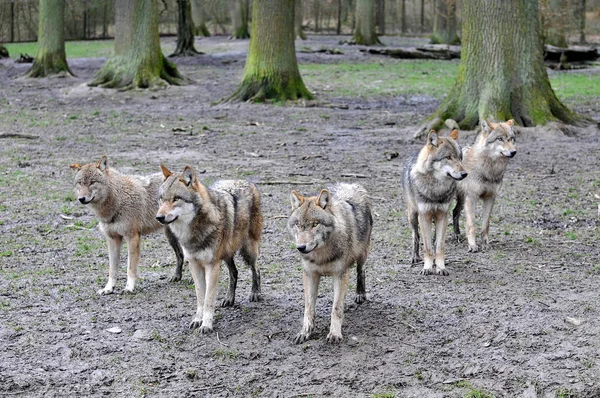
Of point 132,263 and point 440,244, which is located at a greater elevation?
point 440,244

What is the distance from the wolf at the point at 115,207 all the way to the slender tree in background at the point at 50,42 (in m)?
19.7

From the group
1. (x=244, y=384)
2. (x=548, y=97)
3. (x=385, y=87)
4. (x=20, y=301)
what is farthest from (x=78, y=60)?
(x=244, y=384)

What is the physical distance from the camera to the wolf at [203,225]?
626 cm

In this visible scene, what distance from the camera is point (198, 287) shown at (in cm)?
655

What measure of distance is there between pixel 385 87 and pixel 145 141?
9.41m

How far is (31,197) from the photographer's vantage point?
11.0m

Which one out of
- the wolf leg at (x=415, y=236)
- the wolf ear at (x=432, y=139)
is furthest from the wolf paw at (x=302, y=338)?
the wolf ear at (x=432, y=139)

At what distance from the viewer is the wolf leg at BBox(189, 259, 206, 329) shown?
6.48 metres

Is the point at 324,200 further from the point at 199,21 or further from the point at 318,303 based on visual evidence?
the point at 199,21

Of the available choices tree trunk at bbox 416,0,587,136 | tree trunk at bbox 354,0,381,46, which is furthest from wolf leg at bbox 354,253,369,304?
tree trunk at bbox 354,0,381,46

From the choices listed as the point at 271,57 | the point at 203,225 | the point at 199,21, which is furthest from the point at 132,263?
the point at 199,21

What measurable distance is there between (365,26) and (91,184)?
1280 inches

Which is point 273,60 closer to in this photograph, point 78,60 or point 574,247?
point 574,247

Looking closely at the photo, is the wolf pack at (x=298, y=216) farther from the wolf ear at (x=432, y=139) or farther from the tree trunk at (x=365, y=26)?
the tree trunk at (x=365, y=26)
